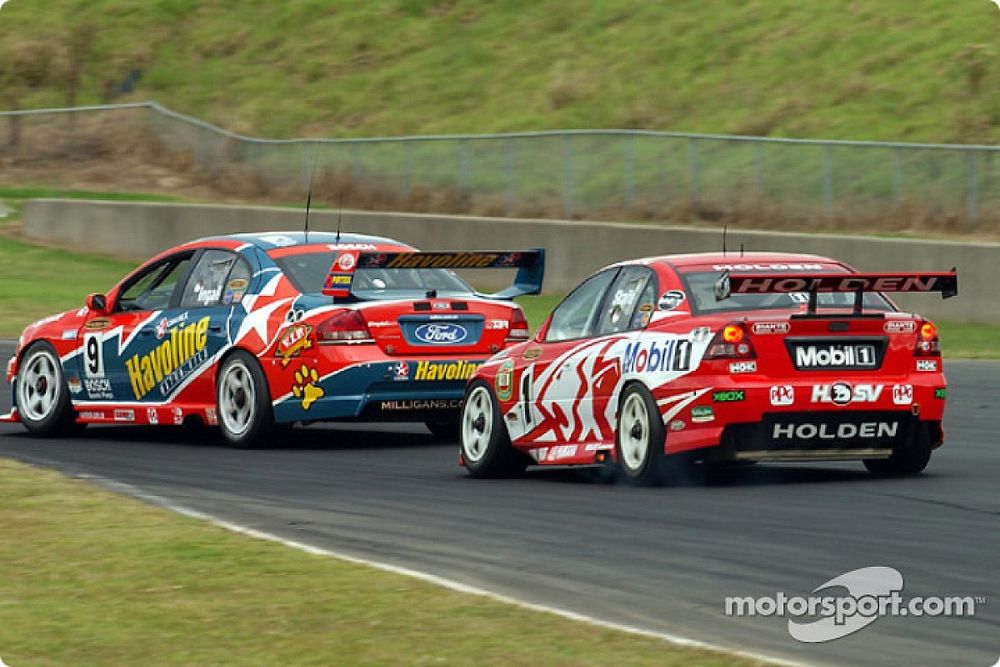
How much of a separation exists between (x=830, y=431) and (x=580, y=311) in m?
1.99

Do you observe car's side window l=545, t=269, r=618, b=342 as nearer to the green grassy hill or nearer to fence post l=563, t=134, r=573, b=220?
fence post l=563, t=134, r=573, b=220

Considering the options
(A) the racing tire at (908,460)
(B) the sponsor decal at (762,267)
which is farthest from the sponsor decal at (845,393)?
(B) the sponsor decal at (762,267)

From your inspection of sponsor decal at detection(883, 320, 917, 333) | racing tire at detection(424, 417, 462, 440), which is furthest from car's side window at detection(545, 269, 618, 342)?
racing tire at detection(424, 417, 462, 440)

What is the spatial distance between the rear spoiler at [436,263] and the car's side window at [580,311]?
4.22ft

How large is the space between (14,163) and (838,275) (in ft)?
127

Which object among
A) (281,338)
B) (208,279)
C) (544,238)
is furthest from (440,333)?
(544,238)

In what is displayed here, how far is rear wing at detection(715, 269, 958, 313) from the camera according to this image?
10.9m

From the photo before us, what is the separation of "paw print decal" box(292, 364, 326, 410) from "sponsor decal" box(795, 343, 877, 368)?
4411mm

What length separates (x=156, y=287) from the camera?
16266 millimetres

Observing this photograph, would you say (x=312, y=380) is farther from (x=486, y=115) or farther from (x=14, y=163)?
(x=14, y=163)

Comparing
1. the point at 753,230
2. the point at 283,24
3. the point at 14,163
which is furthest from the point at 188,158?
the point at 753,230

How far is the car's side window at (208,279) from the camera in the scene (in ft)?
51.4

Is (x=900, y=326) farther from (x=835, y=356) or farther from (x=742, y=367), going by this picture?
(x=742, y=367)

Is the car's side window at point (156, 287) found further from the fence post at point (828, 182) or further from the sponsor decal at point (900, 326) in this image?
the fence post at point (828, 182)
